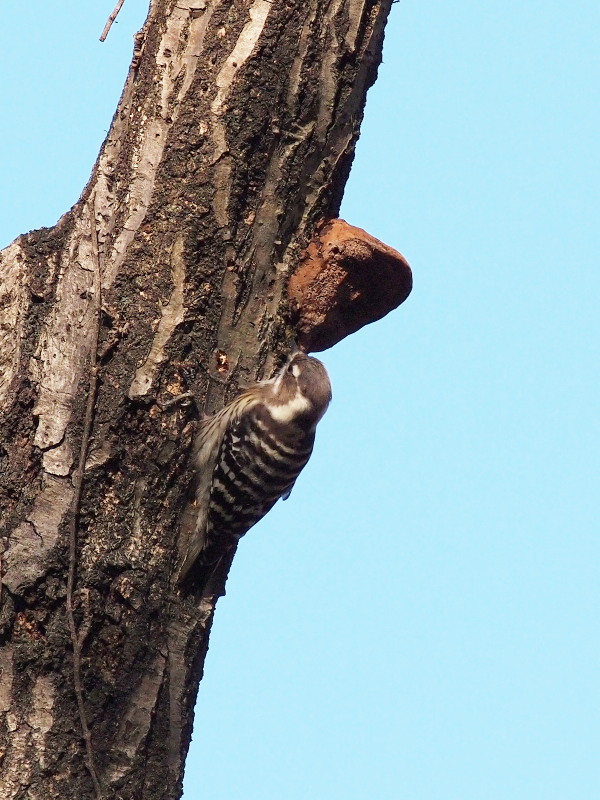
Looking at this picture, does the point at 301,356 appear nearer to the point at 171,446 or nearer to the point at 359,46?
the point at 171,446

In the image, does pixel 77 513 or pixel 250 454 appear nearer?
pixel 77 513

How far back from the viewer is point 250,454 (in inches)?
214

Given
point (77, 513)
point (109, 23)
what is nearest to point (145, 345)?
point (77, 513)

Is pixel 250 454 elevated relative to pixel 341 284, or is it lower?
lower

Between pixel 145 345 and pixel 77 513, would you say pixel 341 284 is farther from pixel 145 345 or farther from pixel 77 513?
pixel 77 513

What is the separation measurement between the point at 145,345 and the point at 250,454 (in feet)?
4.96

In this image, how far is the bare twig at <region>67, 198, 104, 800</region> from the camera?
→ 3715 mm

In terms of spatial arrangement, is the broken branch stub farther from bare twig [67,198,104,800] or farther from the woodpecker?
bare twig [67,198,104,800]

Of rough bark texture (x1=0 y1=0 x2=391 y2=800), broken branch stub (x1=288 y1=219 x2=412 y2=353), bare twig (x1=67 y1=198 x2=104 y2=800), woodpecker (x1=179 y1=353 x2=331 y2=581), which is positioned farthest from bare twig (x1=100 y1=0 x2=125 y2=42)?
woodpecker (x1=179 y1=353 x2=331 y2=581)

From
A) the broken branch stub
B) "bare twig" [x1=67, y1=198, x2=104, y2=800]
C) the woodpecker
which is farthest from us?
the broken branch stub

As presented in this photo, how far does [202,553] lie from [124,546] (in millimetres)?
373

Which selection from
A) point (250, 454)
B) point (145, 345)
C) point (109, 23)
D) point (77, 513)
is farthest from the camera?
point (250, 454)

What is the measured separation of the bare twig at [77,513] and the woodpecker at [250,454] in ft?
1.63

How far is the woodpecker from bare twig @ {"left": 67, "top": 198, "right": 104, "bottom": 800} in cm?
50
